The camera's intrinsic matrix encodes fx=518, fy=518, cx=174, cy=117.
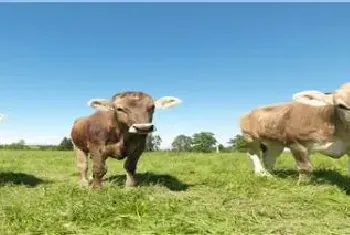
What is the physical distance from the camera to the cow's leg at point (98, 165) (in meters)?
12.0

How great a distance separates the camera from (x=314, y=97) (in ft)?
40.4

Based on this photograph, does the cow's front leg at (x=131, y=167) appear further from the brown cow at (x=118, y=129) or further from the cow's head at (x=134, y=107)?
the cow's head at (x=134, y=107)

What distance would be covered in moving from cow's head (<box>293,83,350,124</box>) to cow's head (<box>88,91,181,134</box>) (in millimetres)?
3219

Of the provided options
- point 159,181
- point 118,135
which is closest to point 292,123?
point 159,181

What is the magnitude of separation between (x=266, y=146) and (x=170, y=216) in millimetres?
9407

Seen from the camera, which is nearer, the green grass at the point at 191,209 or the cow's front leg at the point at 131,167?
the green grass at the point at 191,209

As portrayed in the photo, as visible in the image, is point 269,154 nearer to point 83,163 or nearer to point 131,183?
point 131,183

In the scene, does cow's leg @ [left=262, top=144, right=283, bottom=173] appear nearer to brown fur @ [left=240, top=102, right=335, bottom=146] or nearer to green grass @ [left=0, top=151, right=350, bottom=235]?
brown fur @ [left=240, top=102, right=335, bottom=146]

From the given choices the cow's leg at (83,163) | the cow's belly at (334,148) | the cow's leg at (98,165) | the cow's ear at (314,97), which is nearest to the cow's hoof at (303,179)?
the cow's belly at (334,148)

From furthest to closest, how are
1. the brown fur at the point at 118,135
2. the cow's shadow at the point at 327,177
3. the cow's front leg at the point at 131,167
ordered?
the cow's shadow at the point at 327,177 < the cow's front leg at the point at 131,167 < the brown fur at the point at 118,135

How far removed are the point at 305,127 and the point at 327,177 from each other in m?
1.70

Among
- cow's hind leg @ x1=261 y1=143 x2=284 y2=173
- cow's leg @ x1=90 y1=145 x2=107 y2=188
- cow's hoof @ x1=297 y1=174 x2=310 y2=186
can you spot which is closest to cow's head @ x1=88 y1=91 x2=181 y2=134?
cow's leg @ x1=90 y1=145 x2=107 y2=188

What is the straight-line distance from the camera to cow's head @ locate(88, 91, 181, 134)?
1098cm

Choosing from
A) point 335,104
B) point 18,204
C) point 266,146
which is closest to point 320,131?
point 335,104
